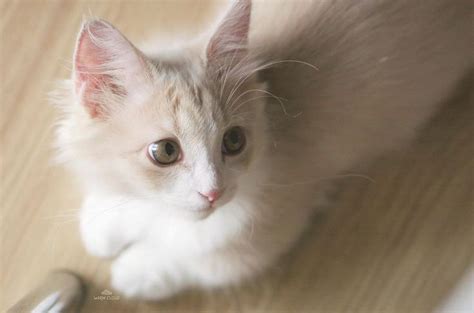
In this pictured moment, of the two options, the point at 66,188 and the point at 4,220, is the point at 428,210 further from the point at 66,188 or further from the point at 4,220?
the point at 4,220

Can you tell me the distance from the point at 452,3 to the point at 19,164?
122cm

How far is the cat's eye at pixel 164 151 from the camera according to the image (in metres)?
0.91

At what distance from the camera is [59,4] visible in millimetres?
1497

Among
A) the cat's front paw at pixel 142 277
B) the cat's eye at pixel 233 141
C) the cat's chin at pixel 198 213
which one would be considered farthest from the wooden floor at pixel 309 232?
the cat's eye at pixel 233 141

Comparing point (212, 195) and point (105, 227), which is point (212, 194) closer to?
point (212, 195)

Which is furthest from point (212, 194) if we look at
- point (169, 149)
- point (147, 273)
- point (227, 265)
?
point (147, 273)

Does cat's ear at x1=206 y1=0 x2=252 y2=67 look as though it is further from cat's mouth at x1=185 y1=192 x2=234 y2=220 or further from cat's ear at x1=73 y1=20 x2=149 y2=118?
cat's mouth at x1=185 y1=192 x2=234 y2=220

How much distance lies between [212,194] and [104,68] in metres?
0.29

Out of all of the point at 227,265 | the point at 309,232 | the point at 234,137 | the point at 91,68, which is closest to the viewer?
the point at 91,68

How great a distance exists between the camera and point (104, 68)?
0.89 metres

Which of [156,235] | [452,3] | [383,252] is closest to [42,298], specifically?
[156,235]

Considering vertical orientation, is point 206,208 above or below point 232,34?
below

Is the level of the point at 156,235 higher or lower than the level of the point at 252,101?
lower

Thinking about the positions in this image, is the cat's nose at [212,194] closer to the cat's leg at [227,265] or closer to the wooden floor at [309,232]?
the cat's leg at [227,265]
